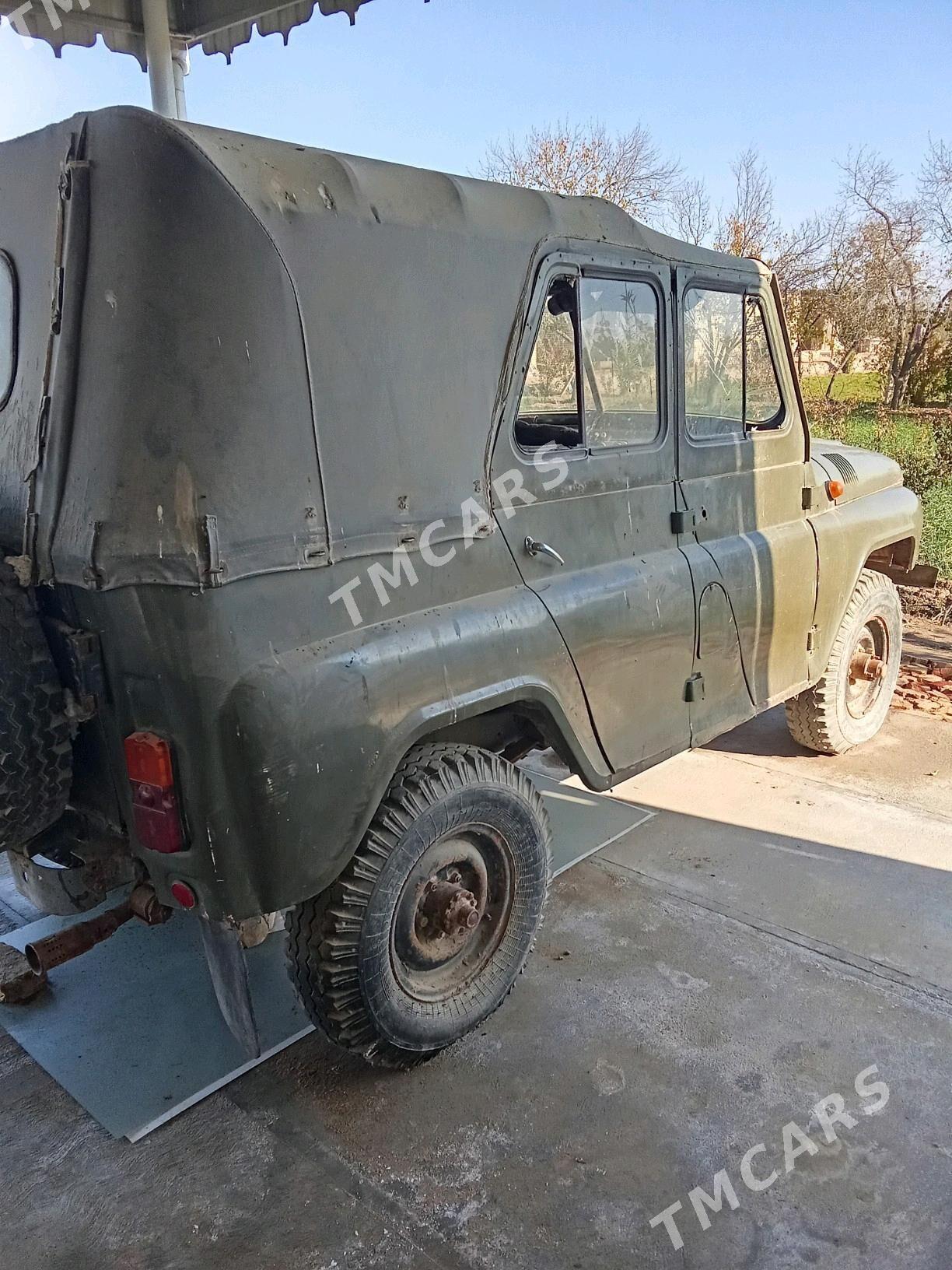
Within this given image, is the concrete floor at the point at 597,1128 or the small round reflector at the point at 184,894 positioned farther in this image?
the small round reflector at the point at 184,894

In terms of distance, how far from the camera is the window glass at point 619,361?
2947mm

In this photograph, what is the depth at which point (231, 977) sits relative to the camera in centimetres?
246

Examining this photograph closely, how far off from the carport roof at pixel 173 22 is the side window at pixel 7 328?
495 cm

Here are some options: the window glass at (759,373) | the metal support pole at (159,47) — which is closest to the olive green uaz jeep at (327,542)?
the window glass at (759,373)

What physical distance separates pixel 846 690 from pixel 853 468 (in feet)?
3.62

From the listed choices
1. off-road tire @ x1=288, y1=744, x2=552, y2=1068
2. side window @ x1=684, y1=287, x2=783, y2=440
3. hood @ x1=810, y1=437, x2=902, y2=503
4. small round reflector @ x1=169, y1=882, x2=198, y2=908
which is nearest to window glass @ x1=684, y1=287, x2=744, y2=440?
side window @ x1=684, y1=287, x2=783, y2=440

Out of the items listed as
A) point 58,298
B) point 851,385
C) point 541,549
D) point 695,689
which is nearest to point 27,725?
point 58,298

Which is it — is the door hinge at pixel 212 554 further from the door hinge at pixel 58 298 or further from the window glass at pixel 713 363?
the window glass at pixel 713 363

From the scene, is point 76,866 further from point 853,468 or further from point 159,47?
point 159,47

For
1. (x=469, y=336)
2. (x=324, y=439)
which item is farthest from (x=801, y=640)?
(x=324, y=439)

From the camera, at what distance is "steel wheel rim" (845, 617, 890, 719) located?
480 centimetres

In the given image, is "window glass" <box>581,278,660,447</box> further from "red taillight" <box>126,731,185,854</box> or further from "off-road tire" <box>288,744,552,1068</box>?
"red taillight" <box>126,731,185,854</box>

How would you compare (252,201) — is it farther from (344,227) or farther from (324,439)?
(324,439)

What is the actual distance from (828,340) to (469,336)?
1496 centimetres
